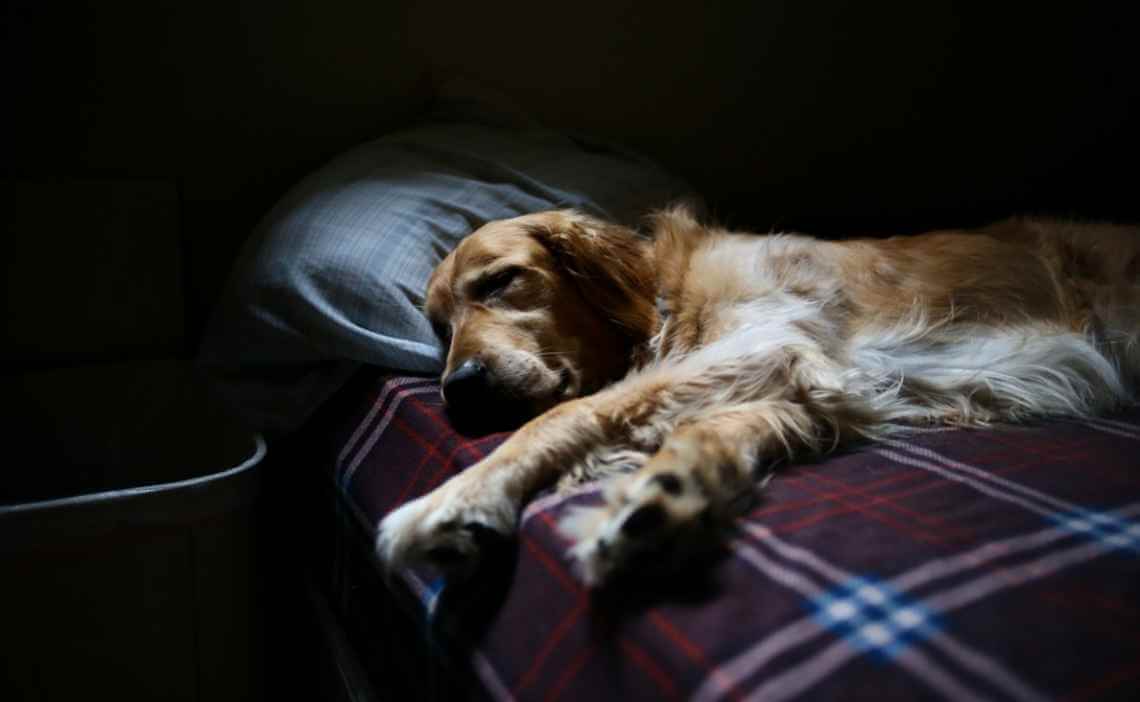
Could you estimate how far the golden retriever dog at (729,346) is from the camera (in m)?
1.06

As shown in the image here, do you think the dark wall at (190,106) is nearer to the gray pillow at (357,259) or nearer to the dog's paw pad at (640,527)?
the gray pillow at (357,259)

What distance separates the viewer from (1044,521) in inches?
35.9

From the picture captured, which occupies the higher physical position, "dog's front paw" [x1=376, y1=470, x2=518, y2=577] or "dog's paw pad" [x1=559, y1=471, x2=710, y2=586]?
"dog's paw pad" [x1=559, y1=471, x2=710, y2=586]

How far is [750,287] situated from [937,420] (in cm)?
46

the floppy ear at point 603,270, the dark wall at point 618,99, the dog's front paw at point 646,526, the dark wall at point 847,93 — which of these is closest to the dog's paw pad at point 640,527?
the dog's front paw at point 646,526

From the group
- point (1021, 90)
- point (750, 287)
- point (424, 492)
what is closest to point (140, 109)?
point (424, 492)

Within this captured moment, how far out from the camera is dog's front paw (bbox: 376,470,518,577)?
984mm

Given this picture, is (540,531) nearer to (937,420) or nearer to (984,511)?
(984,511)

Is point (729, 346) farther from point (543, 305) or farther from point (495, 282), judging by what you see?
point (495, 282)

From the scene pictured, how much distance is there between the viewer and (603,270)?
5.40 ft

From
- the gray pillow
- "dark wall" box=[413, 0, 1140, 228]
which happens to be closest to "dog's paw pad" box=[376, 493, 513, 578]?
the gray pillow

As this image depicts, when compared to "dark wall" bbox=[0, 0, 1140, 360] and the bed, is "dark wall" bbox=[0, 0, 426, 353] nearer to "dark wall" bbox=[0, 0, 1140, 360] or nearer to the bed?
"dark wall" bbox=[0, 0, 1140, 360]

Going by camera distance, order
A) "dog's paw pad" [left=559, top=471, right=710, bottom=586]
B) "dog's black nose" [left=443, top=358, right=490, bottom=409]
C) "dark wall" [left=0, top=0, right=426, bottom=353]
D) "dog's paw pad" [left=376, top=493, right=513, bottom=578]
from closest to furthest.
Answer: "dog's paw pad" [left=559, top=471, right=710, bottom=586] < "dog's paw pad" [left=376, top=493, right=513, bottom=578] < "dog's black nose" [left=443, top=358, right=490, bottom=409] < "dark wall" [left=0, top=0, right=426, bottom=353]

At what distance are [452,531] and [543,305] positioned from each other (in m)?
0.70
